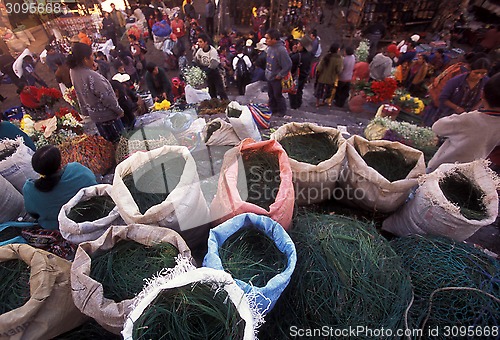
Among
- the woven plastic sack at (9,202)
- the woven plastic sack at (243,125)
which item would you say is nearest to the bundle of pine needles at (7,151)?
the woven plastic sack at (9,202)

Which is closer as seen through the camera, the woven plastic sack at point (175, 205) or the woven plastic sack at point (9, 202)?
the woven plastic sack at point (175, 205)

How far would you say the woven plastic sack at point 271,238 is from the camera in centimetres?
113

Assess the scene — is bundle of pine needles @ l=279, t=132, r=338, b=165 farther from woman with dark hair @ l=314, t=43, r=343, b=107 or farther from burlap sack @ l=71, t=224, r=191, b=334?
woman with dark hair @ l=314, t=43, r=343, b=107

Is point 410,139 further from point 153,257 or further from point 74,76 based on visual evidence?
point 74,76

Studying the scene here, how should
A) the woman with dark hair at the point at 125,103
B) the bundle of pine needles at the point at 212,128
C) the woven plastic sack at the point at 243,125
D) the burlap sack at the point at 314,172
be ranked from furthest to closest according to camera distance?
the woman with dark hair at the point at 125,103, the bundle of pine needles at the point at 212,128, the woven plastic sack at the point at 243,125, the burlap sack at the point at 314,172

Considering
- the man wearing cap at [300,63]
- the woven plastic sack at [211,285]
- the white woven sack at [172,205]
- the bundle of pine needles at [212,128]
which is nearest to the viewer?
the woven plastic sack at [211,285]

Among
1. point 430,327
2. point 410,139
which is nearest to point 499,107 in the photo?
point 410,139

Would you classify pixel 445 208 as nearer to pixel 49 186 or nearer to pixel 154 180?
pixel 154 180

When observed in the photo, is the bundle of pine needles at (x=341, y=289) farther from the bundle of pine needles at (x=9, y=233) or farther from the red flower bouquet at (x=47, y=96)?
the red flower bouquet at (x=47, y=96)

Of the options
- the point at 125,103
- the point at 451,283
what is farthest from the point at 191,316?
the point at 125,103

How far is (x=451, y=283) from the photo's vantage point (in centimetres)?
147

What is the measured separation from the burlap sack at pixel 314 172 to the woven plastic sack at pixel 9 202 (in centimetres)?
215

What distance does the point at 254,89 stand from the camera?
5383 mm

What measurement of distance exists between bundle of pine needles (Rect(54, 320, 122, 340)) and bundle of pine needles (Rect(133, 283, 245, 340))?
0.57 m
